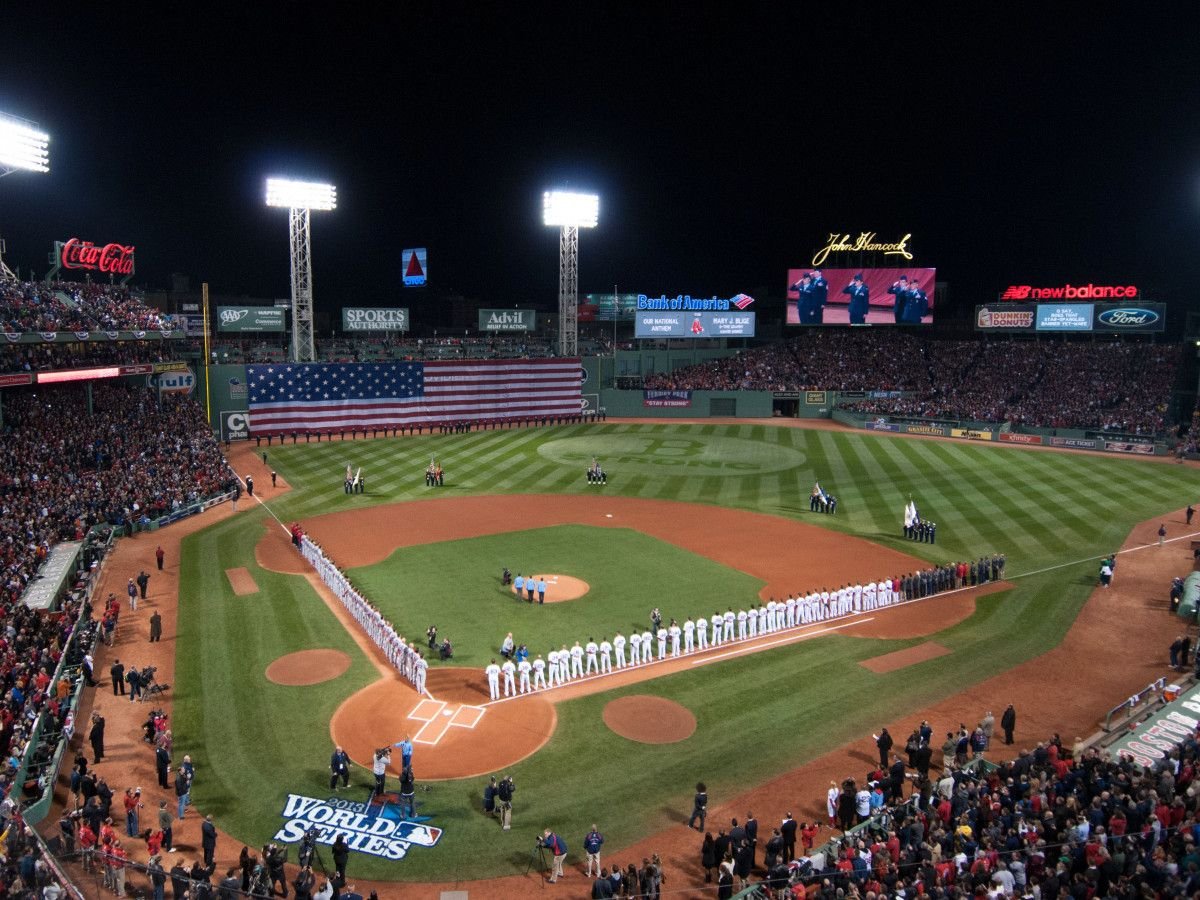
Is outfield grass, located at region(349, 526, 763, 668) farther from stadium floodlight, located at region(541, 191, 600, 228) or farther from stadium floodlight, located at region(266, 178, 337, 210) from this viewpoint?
stadium floodlight, located at region(541, 191, 600, 228)

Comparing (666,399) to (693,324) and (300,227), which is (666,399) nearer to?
(693,324)

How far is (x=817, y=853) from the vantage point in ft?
45.9

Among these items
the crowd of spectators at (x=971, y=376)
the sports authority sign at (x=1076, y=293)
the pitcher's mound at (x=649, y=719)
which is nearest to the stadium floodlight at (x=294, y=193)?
the crowd of spectators at (x=971, y=376)

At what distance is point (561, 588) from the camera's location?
1104 inches

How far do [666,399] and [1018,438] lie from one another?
2901cm

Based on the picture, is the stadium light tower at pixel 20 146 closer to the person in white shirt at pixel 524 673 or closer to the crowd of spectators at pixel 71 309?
the crowd of spectators at pixel 71 309

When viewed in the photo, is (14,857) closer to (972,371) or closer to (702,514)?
(702,514)

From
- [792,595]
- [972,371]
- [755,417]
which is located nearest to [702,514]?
[792,595]

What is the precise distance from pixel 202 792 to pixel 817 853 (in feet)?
38.9

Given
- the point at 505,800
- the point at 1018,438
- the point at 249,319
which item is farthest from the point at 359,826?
the point at 249,319

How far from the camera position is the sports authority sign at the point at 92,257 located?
46.0 meters

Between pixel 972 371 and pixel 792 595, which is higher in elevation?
pixel 972 371

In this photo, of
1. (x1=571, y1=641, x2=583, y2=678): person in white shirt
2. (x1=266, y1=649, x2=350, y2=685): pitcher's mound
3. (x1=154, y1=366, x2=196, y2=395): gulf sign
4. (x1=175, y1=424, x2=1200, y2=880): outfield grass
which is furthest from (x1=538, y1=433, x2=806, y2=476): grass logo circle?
(x1=266, y1=649, x2=350, y2=685): pitcher's mound

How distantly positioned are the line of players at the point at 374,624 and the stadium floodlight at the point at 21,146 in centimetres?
2500
